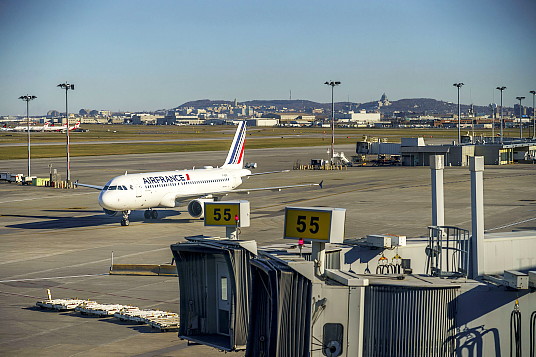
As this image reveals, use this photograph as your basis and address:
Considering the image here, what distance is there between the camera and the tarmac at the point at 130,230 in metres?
32.0

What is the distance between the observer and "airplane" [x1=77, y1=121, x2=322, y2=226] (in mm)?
64438

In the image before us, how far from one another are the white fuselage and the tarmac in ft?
6.98

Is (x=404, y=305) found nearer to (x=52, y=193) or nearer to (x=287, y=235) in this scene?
(x=287, y=235)

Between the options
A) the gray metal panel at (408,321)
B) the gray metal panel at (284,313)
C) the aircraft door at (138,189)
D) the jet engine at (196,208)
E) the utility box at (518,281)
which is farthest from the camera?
the jet engine at (196,208)

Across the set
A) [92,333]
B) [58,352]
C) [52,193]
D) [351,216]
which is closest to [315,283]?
[58,352]

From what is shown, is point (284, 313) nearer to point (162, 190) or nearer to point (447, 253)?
point (447, 253)

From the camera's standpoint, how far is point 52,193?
317ft

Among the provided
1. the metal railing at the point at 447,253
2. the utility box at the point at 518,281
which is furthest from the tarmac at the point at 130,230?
the utility box at the point at 518,281

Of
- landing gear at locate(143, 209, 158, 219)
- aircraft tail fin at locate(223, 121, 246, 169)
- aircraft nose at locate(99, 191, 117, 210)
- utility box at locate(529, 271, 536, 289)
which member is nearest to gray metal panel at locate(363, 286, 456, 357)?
utility box at locate(529, 271, 536, 289)

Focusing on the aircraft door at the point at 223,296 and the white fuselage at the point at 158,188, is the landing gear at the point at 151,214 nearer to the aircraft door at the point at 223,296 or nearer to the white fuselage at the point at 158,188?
the white fuselage at the point at 158,188

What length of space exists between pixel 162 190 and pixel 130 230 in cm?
526

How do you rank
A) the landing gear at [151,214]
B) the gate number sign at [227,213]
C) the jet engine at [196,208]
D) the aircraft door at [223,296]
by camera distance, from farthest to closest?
1. the landing gear at [151,214]
2. the jet engine at [196,208]
3. the gate number sign at [227,213]
4. the aircraft door at [223,296]

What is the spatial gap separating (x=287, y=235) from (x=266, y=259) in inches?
41.3

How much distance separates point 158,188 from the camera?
221ft
